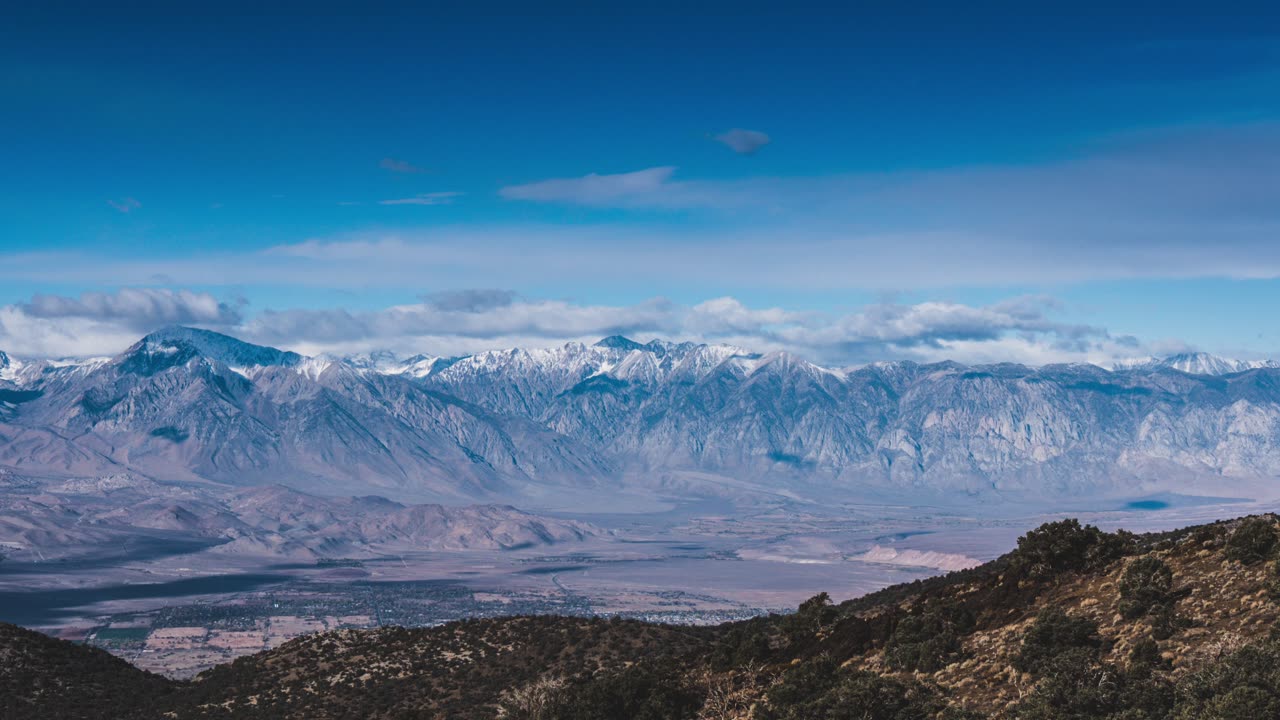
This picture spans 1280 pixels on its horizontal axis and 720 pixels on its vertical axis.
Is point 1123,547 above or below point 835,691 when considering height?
above

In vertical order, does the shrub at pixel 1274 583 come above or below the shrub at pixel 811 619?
above

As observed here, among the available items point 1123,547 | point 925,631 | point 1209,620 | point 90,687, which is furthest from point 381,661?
point 1209,620

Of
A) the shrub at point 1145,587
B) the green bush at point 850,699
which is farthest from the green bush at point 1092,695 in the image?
the shrub at point 1145,587

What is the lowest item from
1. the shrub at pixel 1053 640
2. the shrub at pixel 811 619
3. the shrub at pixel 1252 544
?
the shrub at pixel 811 619

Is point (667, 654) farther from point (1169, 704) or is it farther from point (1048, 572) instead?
point (1169, 704)

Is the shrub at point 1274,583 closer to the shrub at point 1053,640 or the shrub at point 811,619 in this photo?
the shrub at point 1053,640

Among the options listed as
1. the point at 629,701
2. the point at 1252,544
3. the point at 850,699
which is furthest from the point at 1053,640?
the point at 629,701

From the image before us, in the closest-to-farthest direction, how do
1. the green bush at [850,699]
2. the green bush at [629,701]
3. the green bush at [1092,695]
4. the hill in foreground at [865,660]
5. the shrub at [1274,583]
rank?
the green bush at [1092,695], the hill in foreground at [865,660], the shrub at [1274,583], the green bush at [850,699], the green bush at [629,701]
